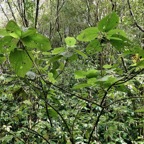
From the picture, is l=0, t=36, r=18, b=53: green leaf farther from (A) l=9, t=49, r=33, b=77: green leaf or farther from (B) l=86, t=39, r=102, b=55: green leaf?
(B) l=86, t=39, r=102, b=55: green leaf

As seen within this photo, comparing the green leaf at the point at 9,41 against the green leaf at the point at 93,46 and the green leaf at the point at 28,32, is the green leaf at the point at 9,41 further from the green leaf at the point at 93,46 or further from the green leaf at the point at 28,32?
the green leaf at the point at 93,46

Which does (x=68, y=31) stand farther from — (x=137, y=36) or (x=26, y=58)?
(x=26, y=58)

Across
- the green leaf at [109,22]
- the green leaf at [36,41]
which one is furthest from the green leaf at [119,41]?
the green leaf at [36,41]

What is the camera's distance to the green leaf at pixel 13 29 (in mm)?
489

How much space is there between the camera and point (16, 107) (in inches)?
72.2

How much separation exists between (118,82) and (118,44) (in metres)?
0.09

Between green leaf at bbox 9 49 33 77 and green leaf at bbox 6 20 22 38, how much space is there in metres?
0.05

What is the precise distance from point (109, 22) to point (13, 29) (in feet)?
0.66

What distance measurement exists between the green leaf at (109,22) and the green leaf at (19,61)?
0.18 m

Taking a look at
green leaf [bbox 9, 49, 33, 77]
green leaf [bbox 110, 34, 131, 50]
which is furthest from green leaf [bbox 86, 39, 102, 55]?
green leaf [bbox 9, 49, 33, 77]

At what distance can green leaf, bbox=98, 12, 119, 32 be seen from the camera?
52cm

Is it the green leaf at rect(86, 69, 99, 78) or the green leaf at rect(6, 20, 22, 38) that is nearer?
the green leaf at rect(6, 20, 22, 38)

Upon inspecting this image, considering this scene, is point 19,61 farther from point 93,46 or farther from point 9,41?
point 93,46

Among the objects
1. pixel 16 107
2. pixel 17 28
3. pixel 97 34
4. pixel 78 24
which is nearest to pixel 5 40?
pixel 17 28
